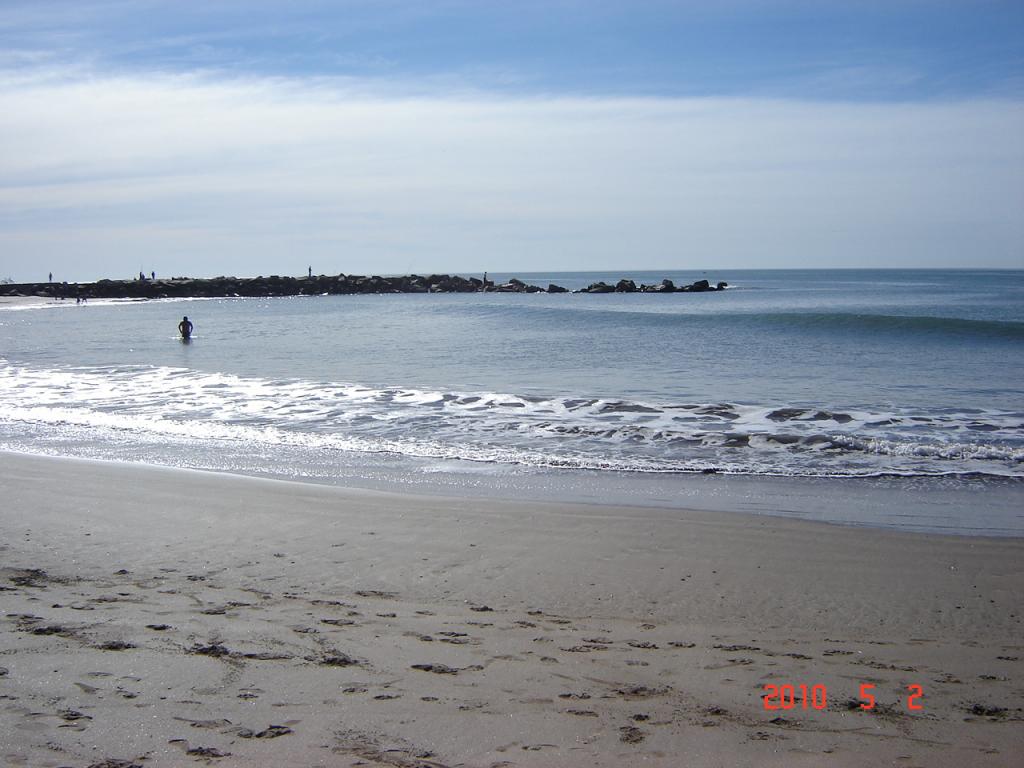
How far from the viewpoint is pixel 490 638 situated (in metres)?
4.29

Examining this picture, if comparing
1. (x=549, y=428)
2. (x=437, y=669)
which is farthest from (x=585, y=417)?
(x=437, y=669)

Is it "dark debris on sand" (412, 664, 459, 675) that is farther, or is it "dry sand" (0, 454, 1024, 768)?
"dark debris on sand" (412, 664, 459, 675)

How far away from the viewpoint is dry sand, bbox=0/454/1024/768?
3188mm

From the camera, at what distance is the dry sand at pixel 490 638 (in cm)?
319

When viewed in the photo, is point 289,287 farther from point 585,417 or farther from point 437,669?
point 437,669

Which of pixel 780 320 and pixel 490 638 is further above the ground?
pixel 780 320

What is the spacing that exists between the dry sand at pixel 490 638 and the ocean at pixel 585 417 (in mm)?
1549

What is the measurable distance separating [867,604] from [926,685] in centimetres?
123

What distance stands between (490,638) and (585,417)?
828 cm
